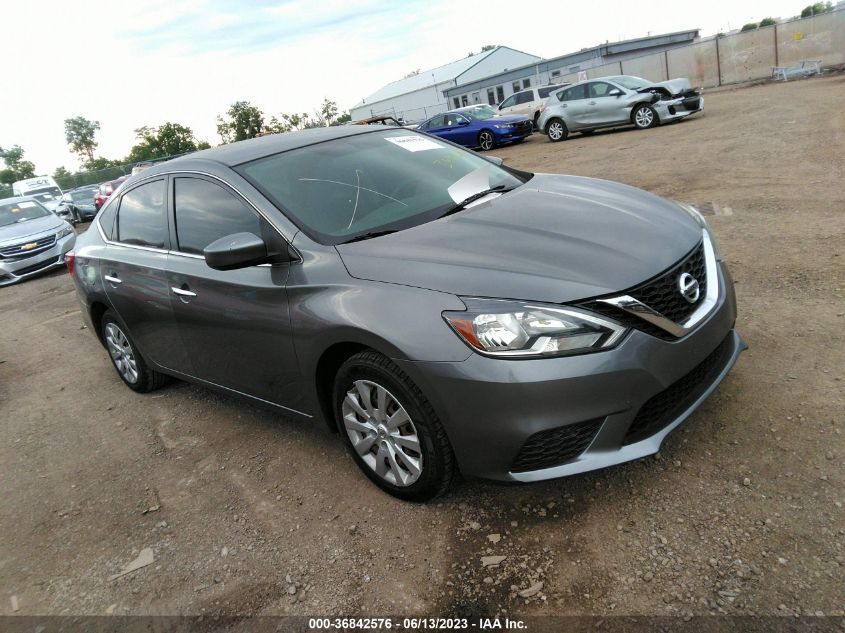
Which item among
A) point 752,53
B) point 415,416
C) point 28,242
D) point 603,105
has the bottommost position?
point 752,53

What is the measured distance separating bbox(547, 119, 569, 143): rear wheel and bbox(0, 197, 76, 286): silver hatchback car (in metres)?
12.9

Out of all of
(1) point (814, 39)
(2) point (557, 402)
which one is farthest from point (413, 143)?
(1) point (814, 39)

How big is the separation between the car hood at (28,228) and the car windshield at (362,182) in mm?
10783

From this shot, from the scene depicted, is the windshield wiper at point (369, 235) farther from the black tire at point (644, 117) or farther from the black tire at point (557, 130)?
the black tire at point (557, 130)

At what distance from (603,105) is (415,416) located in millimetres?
16774

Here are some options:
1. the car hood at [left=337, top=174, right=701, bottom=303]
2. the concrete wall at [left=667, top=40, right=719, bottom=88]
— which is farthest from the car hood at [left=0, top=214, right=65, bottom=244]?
the concrete wall at [left=667, top=40, right=719, bottom=88]

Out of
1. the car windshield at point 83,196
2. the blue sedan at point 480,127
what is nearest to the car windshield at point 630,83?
the blue sedan at point 480,127

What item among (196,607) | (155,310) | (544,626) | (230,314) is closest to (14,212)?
(155,310)

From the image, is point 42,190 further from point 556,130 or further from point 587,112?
point 587,112

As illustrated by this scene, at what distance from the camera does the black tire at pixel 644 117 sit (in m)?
16.7

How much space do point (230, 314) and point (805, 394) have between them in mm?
2958

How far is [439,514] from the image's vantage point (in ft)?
9.49

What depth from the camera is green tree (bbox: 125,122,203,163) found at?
214 feet

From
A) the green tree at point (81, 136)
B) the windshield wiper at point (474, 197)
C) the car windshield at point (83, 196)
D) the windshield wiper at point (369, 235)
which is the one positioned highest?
the green tree at point (81, 136)
